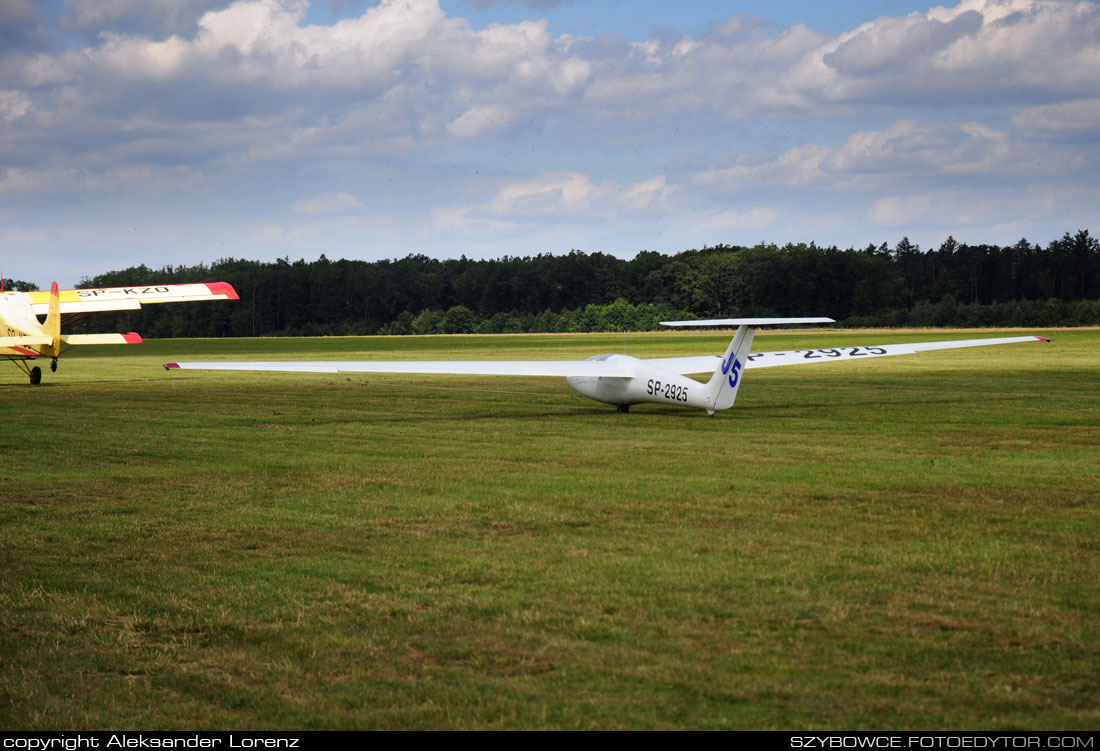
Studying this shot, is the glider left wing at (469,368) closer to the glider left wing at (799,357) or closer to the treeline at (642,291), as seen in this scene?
the glider left wing at (799,357)

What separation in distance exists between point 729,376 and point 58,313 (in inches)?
881

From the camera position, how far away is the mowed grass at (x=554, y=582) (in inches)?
209

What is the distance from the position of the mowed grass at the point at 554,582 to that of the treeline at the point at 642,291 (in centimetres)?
9935

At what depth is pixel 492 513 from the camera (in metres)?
10.3

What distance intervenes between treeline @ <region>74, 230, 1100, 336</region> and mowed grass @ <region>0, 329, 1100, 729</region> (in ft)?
326

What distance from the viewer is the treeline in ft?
461

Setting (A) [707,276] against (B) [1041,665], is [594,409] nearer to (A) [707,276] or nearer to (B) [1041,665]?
(B) [1041,665]

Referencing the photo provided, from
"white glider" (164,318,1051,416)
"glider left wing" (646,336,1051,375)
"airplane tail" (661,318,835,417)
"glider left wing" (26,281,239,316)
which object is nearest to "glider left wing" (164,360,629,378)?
"white glider" (164,318,1051,416)

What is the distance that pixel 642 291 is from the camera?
160 m

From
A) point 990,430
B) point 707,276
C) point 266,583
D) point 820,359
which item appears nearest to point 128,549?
point 266,583

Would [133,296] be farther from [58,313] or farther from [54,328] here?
[54,328]

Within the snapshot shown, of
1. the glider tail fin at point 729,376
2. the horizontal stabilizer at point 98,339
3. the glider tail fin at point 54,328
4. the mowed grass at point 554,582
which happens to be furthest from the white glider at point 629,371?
the glider tail fin at point 54,328

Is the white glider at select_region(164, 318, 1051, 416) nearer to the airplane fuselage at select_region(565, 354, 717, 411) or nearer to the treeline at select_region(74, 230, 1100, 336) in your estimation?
the airplane fuselage at select_region(565, 354, 717, 411)
